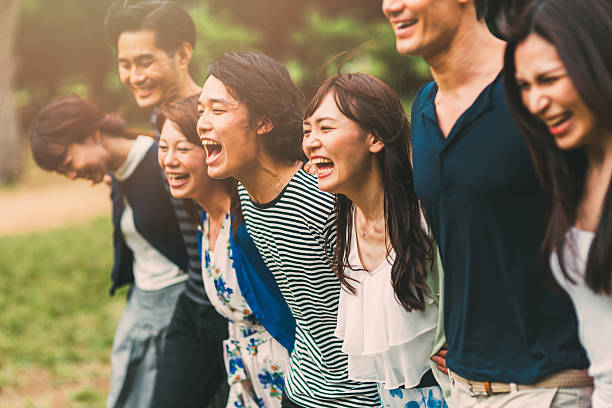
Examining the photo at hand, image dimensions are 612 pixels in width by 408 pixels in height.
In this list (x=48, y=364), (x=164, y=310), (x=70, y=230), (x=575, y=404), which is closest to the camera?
(x=575, y=404)

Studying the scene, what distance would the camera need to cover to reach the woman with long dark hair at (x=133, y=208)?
396 centimetres

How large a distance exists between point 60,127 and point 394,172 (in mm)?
2255

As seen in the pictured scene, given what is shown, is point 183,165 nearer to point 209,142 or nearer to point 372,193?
point 209,142

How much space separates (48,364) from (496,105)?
580 cm

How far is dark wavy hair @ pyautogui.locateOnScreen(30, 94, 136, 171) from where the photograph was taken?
400cm

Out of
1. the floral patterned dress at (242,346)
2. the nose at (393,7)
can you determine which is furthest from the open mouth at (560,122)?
the floral patterned dress at (242,346)

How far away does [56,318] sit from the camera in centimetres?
800

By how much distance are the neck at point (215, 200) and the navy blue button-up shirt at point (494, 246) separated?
140cm

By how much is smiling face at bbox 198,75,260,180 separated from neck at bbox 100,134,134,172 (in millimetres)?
1362

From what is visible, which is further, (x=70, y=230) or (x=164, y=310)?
(x=70, y=230)

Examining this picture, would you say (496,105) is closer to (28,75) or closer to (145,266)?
(145,266)

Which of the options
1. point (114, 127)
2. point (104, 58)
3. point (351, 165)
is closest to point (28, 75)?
point (104, 58)

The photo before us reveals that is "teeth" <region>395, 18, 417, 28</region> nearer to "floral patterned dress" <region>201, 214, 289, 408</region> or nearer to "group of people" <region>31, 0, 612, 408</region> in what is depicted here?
"group of people" <region>31, 0, 612, 408</region>

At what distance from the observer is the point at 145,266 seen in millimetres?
4090
